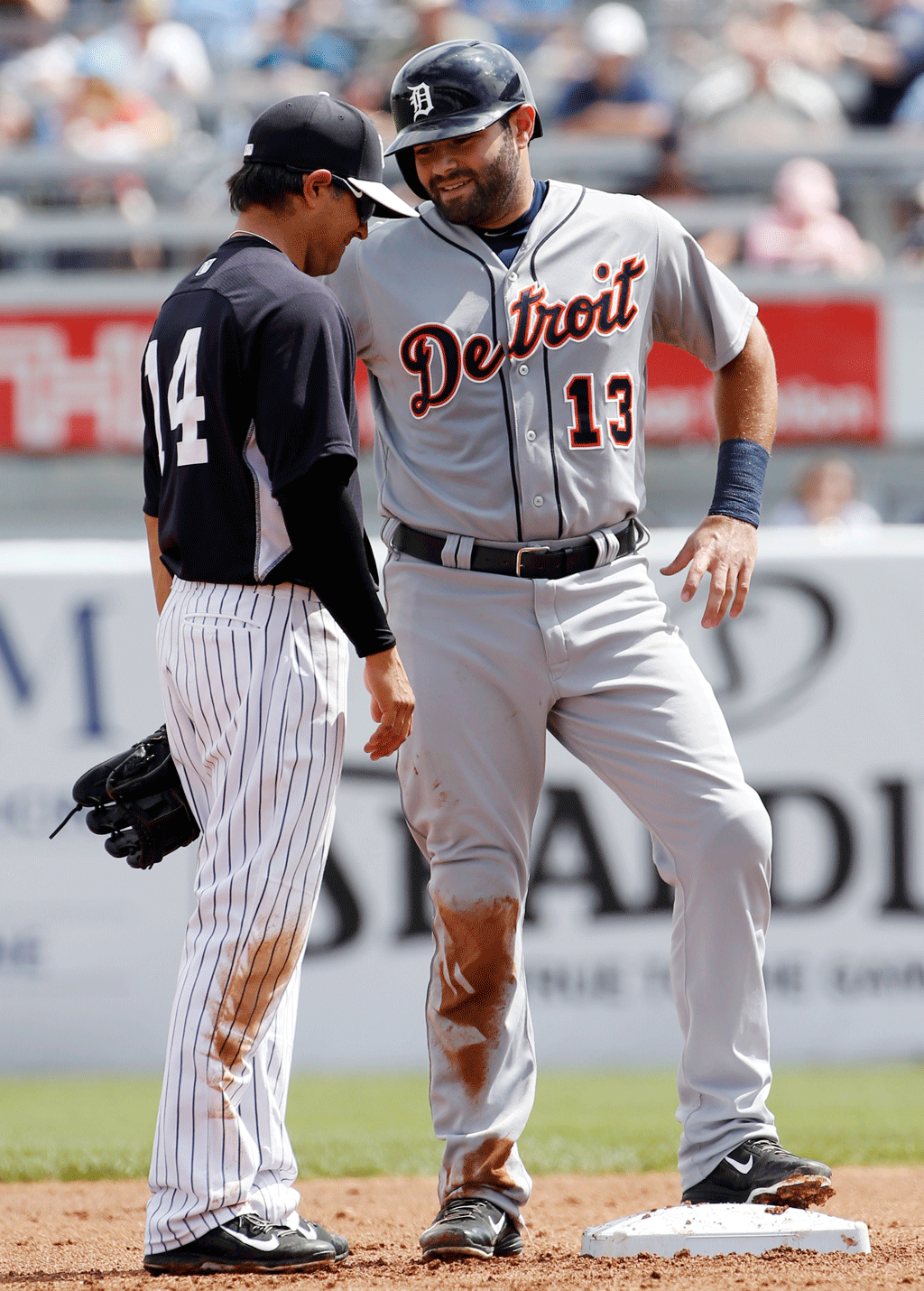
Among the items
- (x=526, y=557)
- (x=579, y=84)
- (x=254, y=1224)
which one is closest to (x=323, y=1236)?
(x=254, y=1224)

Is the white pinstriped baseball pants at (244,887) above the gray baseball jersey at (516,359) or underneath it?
underneath

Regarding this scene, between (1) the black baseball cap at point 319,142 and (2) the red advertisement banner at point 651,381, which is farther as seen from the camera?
(2) the red advertisement banner at point 651,381

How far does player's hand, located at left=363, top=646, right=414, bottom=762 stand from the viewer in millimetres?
2941

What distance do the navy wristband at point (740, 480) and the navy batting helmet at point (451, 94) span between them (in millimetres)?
845

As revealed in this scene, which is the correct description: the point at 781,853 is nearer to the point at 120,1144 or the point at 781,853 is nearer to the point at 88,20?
the point at 120,1144

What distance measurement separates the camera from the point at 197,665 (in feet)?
9.75

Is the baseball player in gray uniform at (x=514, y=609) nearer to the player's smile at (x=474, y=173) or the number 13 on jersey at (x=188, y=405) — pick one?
the player's smile at (x=474, y=173)

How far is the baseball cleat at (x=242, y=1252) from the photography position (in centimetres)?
290

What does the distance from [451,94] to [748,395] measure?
2.93 feet

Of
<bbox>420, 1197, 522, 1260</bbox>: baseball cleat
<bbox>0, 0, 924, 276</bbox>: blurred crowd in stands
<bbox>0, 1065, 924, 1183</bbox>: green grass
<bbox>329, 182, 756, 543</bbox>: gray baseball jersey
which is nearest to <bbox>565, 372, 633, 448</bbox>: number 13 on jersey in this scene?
<bbox>329, 182, 756, 543</bbox>: gray baseball jersey

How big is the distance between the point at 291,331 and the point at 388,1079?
12.1 ft

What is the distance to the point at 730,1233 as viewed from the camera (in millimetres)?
2961

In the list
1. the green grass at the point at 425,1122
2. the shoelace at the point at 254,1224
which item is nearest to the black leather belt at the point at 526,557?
the shoelace at the point at 254,1224

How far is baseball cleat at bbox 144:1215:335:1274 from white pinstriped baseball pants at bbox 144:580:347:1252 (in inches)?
0.7
